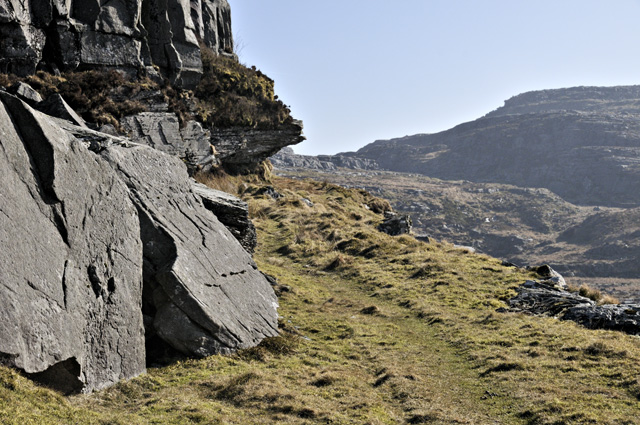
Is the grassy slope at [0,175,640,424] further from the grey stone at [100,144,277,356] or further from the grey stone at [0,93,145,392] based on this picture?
the grey stone at [100,144,277,356]

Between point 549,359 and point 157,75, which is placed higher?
point 157,75

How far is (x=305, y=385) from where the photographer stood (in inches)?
619

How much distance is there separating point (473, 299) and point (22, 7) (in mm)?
32025

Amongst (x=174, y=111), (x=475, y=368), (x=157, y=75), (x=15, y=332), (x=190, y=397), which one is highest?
(x=157, y=75)

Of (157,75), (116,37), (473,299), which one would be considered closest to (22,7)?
(116,37)

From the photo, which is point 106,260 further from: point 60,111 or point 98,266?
point 60,111

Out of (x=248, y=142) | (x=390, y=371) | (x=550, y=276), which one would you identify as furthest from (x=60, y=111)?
(x=248, y=142)

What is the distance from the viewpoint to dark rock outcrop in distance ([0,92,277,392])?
40.1ft

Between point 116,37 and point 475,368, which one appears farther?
point 116,37

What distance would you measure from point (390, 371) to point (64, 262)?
10.1 metres

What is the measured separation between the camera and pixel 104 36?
39.4 m

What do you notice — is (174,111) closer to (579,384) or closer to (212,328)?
(212,328)

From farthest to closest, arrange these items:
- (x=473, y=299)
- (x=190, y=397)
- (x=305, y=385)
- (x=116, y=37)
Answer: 1. (x=116, y=37)
2. (x=473, y=299)
3. (x=305, y=385)
4. (x=190, y=397)

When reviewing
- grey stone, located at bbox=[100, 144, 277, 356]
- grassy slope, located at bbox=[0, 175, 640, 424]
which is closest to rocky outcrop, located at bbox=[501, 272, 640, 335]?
grassy slope, located at bbox=[0, 175, 640, 424]
